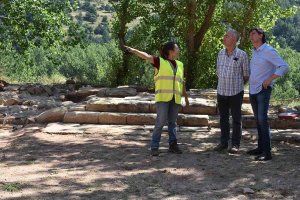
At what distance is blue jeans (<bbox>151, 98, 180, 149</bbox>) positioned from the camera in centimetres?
611

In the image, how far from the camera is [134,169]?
17.9 ft

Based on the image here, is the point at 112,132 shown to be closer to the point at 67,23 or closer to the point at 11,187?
the point at 11,187

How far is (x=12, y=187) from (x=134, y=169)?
1530mm

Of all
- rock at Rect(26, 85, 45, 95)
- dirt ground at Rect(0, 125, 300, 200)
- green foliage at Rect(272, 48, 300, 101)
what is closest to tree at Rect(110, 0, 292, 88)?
rock at Rect(26, 85, 45, 95)

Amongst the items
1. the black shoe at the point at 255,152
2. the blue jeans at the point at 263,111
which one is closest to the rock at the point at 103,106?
the black shoe at the point at 255,152

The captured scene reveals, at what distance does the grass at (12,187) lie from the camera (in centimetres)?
450

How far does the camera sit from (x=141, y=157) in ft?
20.0

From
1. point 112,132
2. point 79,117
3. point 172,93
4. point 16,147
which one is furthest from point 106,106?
point 172,93

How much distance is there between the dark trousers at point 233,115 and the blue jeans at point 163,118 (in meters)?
0.72

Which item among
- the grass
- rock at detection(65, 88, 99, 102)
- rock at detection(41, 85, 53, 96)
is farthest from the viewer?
rock at detection(41, 85, 53, 96)

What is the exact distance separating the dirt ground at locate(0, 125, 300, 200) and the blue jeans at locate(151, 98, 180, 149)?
240 mm

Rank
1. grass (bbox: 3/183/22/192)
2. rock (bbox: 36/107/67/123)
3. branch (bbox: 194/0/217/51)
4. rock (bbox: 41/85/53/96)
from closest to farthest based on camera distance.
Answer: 1. grass (bbox: 3/183/22/192)
2. rock (bbox: 36/107/67/123)
3. rock (bbox: 41/85/53/96)
4. branch (bbox: 194/0/217/51)

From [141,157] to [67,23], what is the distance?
11263mm

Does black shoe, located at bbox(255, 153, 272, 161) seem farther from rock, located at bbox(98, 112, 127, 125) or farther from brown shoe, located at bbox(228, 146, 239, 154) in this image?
rock, located at bbox(98, 112, 127, 125)
